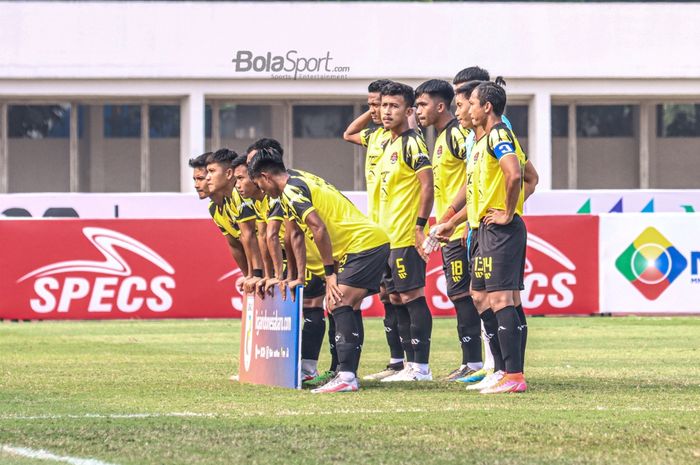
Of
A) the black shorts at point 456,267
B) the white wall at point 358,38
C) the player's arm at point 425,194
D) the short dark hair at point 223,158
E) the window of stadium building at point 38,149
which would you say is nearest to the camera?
the player's arm at point 425,194

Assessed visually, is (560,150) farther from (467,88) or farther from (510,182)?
(510,182)

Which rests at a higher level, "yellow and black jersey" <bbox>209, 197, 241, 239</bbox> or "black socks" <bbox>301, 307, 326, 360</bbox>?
"yellow and black jersey" <bbox>209, 197, 241, 239</bbox>

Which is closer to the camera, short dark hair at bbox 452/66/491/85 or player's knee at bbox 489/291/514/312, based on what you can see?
player's knee at bbox 489/291/514/312

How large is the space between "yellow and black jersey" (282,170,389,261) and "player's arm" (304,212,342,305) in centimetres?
15

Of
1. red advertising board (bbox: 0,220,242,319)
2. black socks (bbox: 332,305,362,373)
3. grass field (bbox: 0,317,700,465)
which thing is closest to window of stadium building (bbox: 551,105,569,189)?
red advertising board (bbox: 0,220,242,319)

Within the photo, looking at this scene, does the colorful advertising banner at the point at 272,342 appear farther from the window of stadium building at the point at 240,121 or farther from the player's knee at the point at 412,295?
the window of stadium building at the point at 240,121

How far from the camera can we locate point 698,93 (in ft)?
122

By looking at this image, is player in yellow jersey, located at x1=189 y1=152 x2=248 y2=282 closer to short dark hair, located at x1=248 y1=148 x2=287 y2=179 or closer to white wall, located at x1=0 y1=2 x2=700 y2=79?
short dark hair, located at x1=248 y1=148 x2=287 y2=179

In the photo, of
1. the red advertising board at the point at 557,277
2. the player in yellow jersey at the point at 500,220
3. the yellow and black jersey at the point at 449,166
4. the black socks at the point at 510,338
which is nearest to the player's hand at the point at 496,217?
the player in yellow jersey at the point at 500,220

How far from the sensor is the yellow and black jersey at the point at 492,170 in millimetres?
10031

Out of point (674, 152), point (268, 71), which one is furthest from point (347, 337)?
point (674, 152)

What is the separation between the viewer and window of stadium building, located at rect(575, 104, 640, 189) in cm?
3969

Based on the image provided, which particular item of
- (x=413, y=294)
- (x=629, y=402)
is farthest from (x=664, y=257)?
(x=629, y=402)

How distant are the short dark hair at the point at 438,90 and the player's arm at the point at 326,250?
173 centimetres
